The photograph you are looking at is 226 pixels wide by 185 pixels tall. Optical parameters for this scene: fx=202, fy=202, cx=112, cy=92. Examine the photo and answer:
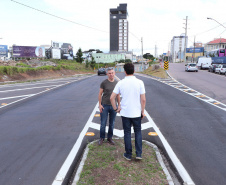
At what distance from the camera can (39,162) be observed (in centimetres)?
437

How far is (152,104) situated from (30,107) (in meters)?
6.22

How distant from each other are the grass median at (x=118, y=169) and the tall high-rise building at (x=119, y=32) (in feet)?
468

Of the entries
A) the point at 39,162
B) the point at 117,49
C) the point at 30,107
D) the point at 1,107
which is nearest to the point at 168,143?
the point at 39,162

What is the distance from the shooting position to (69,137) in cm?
587

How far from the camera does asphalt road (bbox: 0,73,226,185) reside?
13.0 feet

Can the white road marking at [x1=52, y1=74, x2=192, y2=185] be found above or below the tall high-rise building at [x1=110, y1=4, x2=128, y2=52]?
below

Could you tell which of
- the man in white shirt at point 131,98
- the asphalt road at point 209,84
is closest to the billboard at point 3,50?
the asphalt road at point 209,84

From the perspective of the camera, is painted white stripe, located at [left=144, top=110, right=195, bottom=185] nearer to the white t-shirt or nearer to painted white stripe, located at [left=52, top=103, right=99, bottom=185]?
the white t-shirt

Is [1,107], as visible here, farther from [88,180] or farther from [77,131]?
[88,180]

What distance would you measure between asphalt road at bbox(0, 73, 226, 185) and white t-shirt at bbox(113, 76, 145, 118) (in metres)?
1.59

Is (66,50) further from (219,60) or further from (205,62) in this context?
(219,60)

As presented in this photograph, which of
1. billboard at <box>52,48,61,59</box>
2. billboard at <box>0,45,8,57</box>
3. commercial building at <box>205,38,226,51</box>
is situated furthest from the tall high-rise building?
billboard at <box>0,45,8,57</box>

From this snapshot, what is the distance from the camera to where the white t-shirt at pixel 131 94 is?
406cm

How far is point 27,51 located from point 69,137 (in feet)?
208
